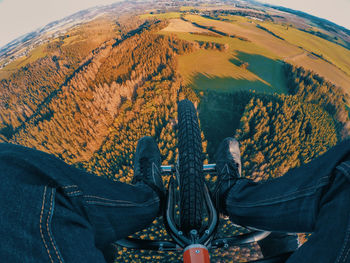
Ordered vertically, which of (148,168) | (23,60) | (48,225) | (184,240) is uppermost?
(23,60)

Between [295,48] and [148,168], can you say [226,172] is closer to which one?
[148,168]

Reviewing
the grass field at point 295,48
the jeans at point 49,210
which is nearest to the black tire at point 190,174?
the jeans at point 49,210

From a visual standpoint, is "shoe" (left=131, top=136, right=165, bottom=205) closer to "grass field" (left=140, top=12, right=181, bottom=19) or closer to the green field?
the green field

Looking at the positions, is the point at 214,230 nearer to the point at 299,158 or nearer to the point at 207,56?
the point at 299,158

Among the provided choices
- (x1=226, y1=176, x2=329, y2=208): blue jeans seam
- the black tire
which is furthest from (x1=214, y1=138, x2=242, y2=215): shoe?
(x1=226, y1=176, x2=329, y2=208): blue jeans seam

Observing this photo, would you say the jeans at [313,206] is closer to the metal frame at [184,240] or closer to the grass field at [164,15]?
the metal frame at [184,240]

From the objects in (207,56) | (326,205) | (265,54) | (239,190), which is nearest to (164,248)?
(239,190)

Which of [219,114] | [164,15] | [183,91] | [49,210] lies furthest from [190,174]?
[164,15]
